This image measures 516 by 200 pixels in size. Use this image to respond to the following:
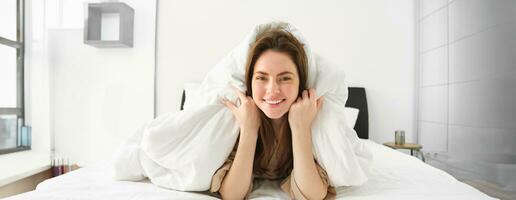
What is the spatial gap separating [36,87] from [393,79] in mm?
3207

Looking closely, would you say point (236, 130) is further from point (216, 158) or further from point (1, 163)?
point (1, 163)

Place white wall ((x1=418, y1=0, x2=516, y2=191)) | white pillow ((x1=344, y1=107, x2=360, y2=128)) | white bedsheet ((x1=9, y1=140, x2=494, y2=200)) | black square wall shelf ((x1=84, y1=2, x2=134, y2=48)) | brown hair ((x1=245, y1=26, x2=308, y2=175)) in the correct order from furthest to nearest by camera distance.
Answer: black square wall shelf ((x1=84, y1=2, x2=134, y2=48)), white pillow ((x1=344, y1=107, x2=360, y2=128)), white wall ((x1=418, y1=0, x2=516, y2=191)), brown hair ((x1=245, y1=26, x2=308, y2=175)), white bedsheet ((x1=9, y1=140, x2=494, y2=200))

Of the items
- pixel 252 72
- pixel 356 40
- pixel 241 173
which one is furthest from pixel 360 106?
pixel 241 173

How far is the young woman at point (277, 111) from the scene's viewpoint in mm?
975

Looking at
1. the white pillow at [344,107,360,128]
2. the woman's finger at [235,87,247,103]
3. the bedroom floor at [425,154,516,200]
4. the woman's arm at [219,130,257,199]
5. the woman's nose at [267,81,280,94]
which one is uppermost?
the woman's nose at [267,81,280,94]

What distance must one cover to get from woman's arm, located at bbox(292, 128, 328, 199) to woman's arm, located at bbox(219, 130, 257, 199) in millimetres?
146

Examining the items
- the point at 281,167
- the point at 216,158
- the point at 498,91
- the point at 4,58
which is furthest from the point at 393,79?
the point at 4,58

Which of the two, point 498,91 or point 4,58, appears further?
point 4,58

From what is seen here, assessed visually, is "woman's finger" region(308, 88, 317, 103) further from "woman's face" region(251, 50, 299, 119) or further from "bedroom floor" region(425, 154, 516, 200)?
"bedroom floor" region(425, 154, 516, 200)

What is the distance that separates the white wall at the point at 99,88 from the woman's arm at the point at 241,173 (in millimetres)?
2061

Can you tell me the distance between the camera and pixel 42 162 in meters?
2.50

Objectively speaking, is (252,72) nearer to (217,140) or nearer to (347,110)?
(217,140)

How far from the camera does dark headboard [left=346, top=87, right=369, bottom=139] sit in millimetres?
2688

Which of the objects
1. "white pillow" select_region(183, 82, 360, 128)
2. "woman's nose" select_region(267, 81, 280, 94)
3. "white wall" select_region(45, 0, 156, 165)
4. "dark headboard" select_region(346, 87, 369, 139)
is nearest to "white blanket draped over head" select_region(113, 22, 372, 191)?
"woman's nose" select_region(267, 81, 280, 94)
